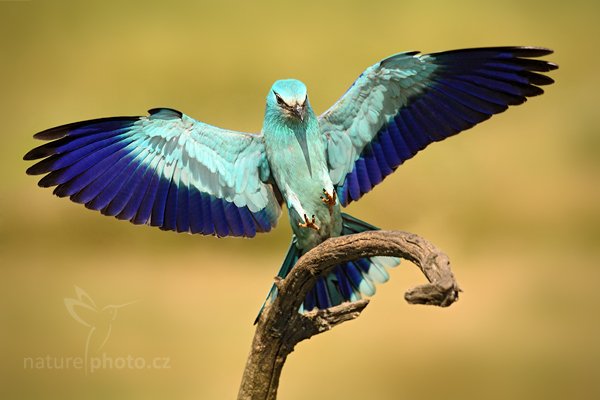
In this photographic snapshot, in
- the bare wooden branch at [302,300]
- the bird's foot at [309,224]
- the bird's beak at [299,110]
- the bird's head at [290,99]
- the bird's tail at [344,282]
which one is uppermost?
the bird's head at [290,99]

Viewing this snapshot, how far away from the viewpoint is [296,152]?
128 inches

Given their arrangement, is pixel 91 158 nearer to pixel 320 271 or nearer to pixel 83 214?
pixel 320 271

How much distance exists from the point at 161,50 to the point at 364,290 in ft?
9.74

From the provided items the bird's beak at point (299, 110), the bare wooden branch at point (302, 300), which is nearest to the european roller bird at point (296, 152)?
the bird's beak at point (299, 110)

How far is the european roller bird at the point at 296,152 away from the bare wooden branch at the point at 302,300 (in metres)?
0.22

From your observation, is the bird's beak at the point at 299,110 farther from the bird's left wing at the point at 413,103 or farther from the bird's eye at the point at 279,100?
the bird's left wing at the point at 413,103

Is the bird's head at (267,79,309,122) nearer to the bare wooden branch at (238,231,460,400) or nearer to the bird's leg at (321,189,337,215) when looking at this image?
the bird's leg at (321,189,337,215)

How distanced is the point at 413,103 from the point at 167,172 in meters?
0.86

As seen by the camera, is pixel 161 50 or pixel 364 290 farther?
pixel 161 50

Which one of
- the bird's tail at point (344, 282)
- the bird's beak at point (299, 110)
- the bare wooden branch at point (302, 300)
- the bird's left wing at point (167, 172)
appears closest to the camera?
the bare wooden branch at point (302, 300)

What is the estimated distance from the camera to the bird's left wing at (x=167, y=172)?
3.31m

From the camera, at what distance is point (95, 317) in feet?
17.4

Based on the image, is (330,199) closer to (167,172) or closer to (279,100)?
(279,100)

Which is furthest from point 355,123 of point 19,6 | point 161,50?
point 19,6
